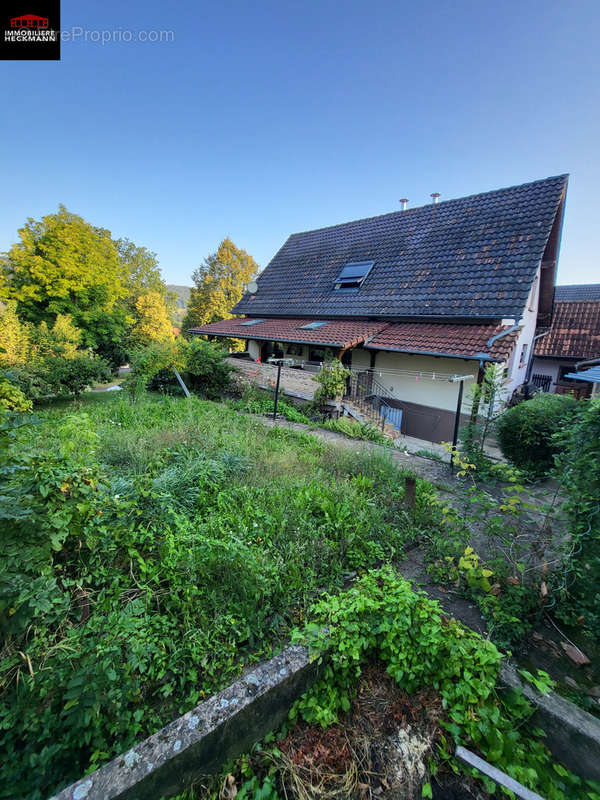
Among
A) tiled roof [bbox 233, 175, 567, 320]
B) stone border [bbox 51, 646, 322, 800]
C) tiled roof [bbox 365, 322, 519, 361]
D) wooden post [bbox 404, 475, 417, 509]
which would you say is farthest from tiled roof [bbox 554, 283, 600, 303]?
stone border [bbox 51, 646, 322, 800]

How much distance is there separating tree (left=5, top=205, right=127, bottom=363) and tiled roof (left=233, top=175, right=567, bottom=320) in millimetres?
8219

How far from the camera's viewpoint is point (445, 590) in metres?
3.26

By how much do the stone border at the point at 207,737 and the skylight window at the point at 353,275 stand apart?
12812 millimetres

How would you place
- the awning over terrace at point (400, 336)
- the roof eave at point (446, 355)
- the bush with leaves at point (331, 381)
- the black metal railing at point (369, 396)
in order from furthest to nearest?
the black metal railing at point (369, 396) < the bush with leaves at point (331, 381) < the awning over terrace at point (400, 336) < the roof eave at point (446, 355)

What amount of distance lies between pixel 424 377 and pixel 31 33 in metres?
11.3

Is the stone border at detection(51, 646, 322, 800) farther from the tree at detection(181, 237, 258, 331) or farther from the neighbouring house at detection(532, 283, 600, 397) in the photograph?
the tree at detection(181, 237, 258, 331)

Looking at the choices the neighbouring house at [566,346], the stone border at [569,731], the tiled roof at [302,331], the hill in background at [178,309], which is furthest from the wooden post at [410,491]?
the hill in background at [178,309]

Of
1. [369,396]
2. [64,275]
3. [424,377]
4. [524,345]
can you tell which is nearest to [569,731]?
[424,377]

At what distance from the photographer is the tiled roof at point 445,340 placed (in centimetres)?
853

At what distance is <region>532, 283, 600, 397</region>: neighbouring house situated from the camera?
15.8m

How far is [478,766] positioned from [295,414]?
8.55 meters

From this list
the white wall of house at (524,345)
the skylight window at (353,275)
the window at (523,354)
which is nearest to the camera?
the white wall of house at (524,345)

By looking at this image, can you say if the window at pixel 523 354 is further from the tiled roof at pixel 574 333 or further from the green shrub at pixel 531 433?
the green shrub at pixel 531 433

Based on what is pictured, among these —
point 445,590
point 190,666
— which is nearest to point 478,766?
point 445,590
